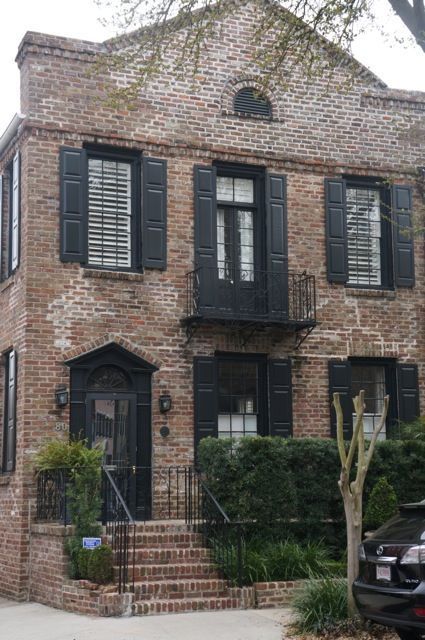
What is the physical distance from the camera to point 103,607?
1239cm

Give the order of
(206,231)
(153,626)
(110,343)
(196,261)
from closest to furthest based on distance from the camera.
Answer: (153,626) < (110,343) < (196,261) < (206,231)

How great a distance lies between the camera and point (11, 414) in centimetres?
1672

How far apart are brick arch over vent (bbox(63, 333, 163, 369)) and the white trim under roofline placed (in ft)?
12.8

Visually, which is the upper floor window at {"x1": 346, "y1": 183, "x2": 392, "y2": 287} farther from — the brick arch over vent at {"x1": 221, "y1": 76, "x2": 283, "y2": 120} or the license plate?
the license plate

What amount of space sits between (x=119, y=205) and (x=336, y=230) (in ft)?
13.5

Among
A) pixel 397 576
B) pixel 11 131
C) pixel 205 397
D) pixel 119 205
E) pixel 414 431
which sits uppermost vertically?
pixel 11 131

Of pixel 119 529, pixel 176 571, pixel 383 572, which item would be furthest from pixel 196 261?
pixel 383 572

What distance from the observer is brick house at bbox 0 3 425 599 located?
16344 millimetres

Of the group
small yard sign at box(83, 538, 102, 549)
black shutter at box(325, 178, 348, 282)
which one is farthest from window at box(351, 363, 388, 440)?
small yard sign at box(83, 538, 102, 549)

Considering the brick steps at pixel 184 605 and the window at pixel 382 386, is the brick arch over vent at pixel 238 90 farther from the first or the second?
the brick steps at pixel 184 605

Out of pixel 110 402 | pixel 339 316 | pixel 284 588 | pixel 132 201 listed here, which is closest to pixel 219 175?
pixel 132 201

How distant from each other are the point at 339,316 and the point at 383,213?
93.5 inches

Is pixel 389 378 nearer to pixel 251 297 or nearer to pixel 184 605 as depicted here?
pixel 251 297

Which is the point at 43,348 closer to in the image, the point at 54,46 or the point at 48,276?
the point at 48,276
